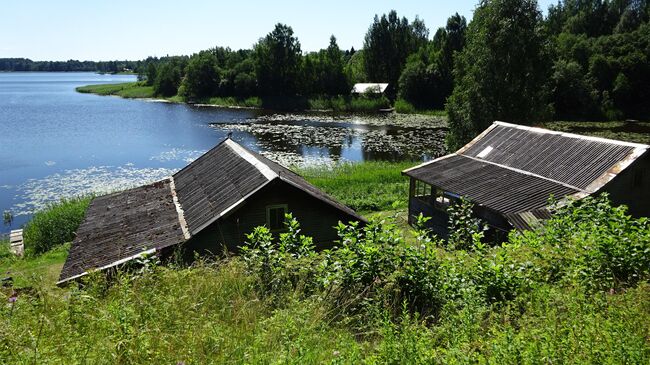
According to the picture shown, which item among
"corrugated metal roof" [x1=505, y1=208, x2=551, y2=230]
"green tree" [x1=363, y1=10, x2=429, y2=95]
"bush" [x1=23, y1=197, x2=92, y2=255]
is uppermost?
"green tree" [x1=363, y1=10, x2=429, y2=95]

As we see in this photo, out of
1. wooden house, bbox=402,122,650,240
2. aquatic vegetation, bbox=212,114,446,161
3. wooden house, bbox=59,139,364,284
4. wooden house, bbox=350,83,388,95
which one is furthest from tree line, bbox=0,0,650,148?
wooden house, bbox=59,139,364,284

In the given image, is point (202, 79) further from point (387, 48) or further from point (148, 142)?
point (148, 142)

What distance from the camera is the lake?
33719 mm

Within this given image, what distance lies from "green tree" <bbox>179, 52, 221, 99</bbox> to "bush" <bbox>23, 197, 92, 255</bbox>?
72618 mm

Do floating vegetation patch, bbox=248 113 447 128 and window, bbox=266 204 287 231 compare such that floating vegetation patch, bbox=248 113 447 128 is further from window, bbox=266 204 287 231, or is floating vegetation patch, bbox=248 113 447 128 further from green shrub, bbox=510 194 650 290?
green shrub, bbox=510 194 650 290

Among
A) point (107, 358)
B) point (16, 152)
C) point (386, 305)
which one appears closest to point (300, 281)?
point (386, 305)

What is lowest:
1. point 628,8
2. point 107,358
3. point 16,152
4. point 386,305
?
point 16,152

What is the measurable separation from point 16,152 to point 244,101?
1898 inches

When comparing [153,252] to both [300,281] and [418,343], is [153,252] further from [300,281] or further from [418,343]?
[418,343]

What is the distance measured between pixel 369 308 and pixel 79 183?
3208 cm

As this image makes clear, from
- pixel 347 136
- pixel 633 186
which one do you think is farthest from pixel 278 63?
pixel 633 186

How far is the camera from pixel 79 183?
33.0 meters

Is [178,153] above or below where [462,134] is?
below

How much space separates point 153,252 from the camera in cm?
1302
